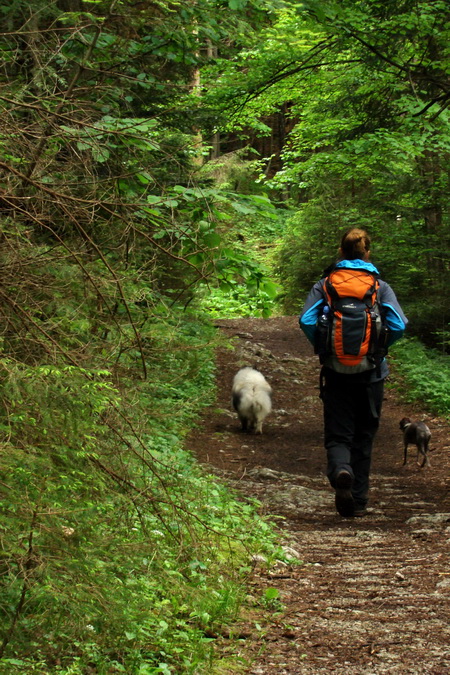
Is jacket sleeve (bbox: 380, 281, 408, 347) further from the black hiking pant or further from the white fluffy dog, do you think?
the white fluffy dog

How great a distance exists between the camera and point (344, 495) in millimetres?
6117

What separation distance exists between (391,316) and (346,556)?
2.15 m

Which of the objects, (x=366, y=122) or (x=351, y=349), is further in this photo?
(x=366, y=122)

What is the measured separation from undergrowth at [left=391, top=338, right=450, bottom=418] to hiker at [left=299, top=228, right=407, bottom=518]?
242 inches

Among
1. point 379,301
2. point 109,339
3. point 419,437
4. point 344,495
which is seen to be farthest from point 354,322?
point 419,437

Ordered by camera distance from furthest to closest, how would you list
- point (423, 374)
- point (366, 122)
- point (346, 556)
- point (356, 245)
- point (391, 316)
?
point (423, 374)
point (366, 122)
point (356, 245)
point (391, 316)
point (346, 556)

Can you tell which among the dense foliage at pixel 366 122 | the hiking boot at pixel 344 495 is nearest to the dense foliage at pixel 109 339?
the dense foliage at pixel 366 122

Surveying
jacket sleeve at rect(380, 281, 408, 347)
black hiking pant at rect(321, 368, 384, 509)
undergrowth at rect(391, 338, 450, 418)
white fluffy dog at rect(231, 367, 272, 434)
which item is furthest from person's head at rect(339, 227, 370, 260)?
undergrowth at rect(391, 338, 450, 418)

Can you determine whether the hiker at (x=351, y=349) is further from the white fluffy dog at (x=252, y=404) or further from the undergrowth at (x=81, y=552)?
the white fluffy dog at (x=252, y=404)

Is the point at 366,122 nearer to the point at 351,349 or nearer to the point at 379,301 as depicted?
the point at 379,301

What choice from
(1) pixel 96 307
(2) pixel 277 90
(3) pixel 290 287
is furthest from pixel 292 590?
(3) pixel 290 287

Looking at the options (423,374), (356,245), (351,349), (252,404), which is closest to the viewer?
(351,349)

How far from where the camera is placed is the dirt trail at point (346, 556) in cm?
333

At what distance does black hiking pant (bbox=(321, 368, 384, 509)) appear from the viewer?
6238mm
